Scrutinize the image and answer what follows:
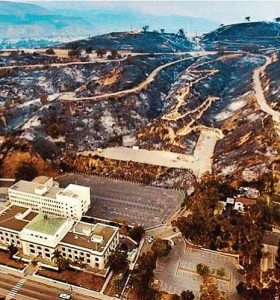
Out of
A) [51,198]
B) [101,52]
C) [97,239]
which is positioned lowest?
[97,239]

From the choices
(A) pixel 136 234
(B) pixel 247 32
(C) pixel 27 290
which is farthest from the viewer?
(B) pixel 247 32

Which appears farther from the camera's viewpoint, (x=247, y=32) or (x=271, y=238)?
(x=247, y=32)

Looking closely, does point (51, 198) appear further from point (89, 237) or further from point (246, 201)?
point (246, 201)

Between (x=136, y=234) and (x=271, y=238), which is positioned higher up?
(x=271, y=238)

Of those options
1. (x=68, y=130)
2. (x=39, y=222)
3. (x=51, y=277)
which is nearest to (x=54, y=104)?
(x=68, y=130)

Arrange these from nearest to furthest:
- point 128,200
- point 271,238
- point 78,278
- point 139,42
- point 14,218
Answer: point 78,278 < point 271,238 < point 14,218 < point 128,200 < point 139,42

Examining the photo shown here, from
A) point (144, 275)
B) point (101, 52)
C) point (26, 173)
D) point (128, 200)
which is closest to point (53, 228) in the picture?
point (144, 275)

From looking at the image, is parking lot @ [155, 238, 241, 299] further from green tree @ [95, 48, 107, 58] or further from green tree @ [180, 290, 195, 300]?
green tree @ [95, 48, 107, 58]
